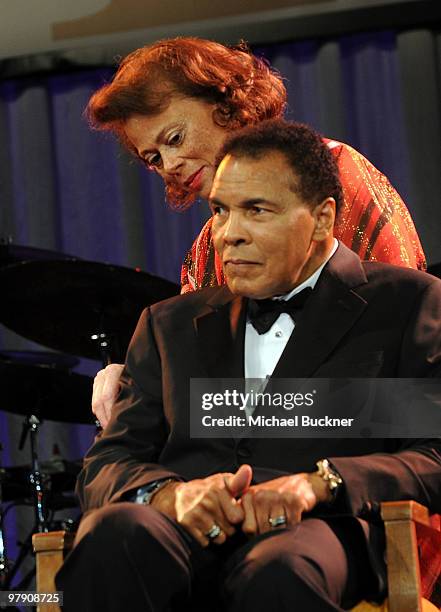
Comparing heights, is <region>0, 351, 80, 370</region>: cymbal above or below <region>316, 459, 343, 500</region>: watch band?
above

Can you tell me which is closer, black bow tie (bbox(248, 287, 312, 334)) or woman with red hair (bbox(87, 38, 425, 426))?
black bow tie (bbox(248, 287, 312, 334))

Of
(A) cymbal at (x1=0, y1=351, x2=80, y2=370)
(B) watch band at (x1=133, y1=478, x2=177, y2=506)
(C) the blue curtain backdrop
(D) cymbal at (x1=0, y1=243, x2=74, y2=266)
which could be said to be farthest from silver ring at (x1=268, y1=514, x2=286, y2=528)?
(C) the blue curtain backdrop

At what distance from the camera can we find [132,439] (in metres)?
2.22

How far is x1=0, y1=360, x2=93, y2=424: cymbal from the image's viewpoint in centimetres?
412

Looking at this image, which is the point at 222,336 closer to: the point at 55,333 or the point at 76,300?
the point at 76,300

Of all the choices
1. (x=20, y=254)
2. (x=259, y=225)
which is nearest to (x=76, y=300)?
(x=20, y=254)

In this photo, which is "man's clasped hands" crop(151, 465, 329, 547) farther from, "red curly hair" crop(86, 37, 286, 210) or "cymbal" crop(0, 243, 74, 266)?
"cymbal" crop(0, 243, 74, 266)

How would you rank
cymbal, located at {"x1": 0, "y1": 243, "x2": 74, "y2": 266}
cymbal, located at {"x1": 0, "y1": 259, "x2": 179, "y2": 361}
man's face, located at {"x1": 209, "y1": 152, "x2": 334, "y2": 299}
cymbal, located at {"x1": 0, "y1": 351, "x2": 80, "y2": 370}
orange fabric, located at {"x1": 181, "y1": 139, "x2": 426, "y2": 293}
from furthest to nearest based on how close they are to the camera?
cymbal, located at {"x1": 0, "y1": 351, "x2": 80, "y2": 370} < cymbal, located at {"x1": 0, "y1": 243, "x2": 74, "y2": 266} < cymbal, located at {"x1": 0, "y1": 259, "x2": 179, "y2": 361} < orange fabric, located at {"x1": 181, "y1": 139, "x2": 426, "y2": 293} < man's face, located at {"x1": 209, "y1": 152, "x2": 334, "y2": 299}

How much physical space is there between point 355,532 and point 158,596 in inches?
13.9

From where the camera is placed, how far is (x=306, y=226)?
2250 mm

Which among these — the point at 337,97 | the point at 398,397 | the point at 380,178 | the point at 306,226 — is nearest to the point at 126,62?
the point at 380,178

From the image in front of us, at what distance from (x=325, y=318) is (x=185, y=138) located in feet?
2.72

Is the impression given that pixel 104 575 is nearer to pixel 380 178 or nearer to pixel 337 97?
Answer: pixel 380 178

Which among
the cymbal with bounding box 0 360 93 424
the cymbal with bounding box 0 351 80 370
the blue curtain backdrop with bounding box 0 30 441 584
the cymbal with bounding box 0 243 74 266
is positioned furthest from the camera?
the blue curtain backdrop with bounding box 0 30 441 584
